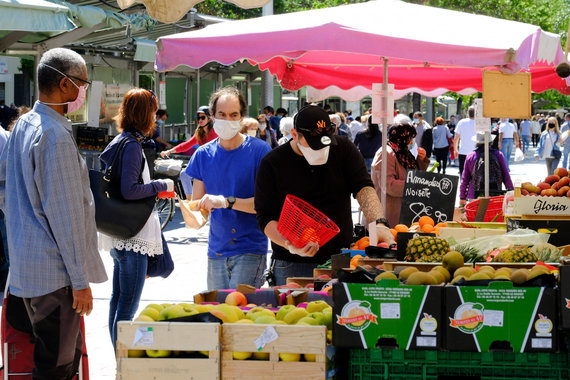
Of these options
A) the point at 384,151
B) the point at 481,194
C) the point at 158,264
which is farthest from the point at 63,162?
the point at 481,194

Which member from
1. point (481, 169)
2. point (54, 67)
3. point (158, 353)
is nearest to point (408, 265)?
point (158, 353)

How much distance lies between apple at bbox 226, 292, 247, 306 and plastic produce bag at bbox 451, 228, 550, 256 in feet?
4.77

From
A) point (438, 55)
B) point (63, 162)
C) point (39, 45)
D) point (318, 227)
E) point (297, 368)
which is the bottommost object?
point (297, 368)

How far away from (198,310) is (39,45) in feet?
35.4

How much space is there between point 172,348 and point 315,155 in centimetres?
198

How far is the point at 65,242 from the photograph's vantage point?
12.8 ft

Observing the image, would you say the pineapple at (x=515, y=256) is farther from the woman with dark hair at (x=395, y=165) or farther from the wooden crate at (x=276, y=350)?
the woman with dark hair at (x=395, y=165)

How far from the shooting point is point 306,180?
527cm

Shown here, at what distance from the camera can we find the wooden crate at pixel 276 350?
3.40 m

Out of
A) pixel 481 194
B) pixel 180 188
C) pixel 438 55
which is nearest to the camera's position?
pixel 438 55

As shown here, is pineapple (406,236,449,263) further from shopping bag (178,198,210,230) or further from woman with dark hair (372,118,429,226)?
woman with dark hair (372,118,429,226)

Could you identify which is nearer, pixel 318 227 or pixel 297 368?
pixel 297 368

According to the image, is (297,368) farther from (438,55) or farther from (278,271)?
(438,55)

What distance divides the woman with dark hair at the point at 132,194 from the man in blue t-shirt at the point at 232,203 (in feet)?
1.27
